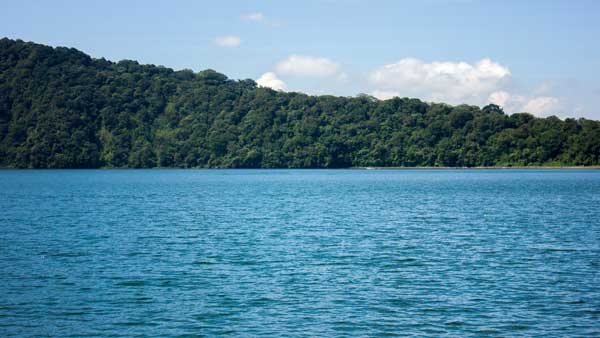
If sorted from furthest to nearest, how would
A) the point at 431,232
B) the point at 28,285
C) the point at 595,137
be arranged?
1. the point at 595,137
2. the point at 431,232
3. the point at 28,285

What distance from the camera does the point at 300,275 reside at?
3023 cm

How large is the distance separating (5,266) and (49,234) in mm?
13017

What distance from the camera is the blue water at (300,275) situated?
22.4 m

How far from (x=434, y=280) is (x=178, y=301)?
10.2 metres

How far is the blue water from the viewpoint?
22406 mm

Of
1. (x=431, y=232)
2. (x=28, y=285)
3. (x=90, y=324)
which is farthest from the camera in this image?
(x=431, y=232)

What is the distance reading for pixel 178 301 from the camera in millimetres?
25406

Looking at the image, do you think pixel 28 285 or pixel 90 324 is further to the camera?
pixel 28 285

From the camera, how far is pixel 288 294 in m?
26.3

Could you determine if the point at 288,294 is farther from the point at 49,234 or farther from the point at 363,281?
the point at 49,234

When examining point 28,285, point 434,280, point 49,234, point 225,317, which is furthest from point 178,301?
point 49,234

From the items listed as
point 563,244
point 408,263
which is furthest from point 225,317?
point 563,244

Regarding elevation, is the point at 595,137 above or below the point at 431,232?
above

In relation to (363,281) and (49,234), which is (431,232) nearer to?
(363,281)
